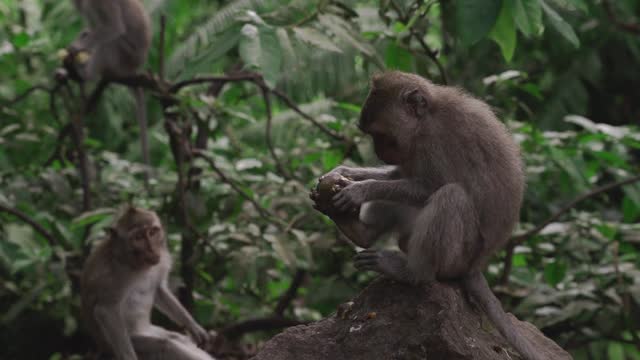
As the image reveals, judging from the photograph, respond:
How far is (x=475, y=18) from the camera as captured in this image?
369cm

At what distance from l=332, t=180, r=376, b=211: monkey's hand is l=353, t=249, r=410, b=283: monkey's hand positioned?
0.22 m

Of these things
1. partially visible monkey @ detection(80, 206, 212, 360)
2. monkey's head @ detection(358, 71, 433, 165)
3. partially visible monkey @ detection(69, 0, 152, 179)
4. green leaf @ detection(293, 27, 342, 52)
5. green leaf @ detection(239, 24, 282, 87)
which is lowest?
partially visible monkey @ detection(80, 206, 212, 360)

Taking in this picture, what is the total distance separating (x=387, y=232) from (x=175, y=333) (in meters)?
2.64

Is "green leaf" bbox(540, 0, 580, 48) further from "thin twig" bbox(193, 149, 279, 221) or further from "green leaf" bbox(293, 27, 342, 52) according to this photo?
"thin twig" bbox(193, 149, 279, 221)

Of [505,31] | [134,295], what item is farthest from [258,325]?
[505,31]

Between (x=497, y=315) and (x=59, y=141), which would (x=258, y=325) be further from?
(x=497, y=315)

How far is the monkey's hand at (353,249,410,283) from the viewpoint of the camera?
3797mm

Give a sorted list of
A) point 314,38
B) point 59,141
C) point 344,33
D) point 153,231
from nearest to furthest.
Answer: point 314,38 < point 344,33 < point 153,231 < point 59,141

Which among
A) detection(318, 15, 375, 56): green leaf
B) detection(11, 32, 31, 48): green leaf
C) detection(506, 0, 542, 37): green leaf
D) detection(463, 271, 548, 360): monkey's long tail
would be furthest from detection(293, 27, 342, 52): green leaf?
detection(11, 32, 31, 48): green leaf

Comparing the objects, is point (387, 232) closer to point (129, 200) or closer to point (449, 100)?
point (449, 100)

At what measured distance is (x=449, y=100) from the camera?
13.0 ft

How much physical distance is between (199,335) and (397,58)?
2.50 metres

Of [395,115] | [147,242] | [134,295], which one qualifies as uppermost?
[395,115]

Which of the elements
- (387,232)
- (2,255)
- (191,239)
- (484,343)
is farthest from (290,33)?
(2,255)
